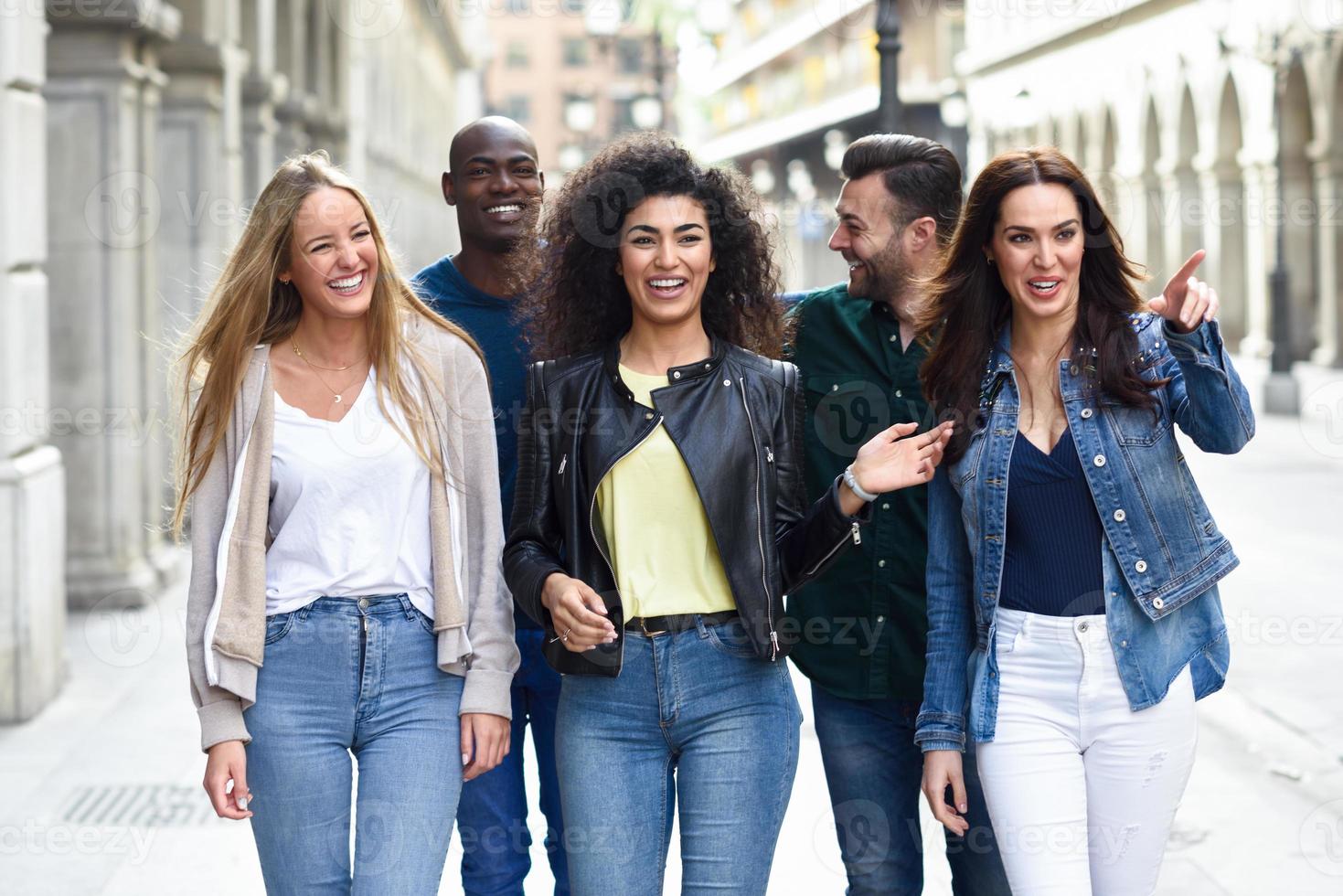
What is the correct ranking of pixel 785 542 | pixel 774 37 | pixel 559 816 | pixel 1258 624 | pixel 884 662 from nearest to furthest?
pixel 785 542 < pixel 884 662 < pixel 559 816 < pixel 1258 624 < pixel 774 37

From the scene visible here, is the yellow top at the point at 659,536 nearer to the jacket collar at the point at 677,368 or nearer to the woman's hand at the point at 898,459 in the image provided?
the jacket collar at the point at 677,368

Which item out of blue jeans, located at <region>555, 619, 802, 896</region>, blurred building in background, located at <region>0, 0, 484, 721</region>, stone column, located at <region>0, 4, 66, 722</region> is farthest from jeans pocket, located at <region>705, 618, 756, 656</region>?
stone column, located at <region>0, 4, 66, 722</region>

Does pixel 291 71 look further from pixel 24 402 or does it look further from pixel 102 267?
pixel 24 402

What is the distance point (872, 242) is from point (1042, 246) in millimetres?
799

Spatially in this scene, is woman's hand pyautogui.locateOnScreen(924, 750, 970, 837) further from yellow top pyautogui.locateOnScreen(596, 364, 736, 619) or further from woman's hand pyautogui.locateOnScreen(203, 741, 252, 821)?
woman's hand pyautogui.locateOnScreen(203, 741, 252, 821)

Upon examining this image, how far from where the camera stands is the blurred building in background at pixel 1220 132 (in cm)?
2523

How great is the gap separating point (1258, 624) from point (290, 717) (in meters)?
7.20

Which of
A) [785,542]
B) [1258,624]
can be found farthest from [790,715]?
[1258,624]

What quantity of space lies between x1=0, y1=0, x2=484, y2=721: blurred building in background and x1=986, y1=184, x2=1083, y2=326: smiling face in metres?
1.77

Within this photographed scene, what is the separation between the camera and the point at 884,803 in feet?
13.3

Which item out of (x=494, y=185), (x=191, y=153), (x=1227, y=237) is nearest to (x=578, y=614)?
(x=494, y=185)

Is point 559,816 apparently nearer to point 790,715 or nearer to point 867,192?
point 790,715

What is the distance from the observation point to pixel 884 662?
13.1 feet

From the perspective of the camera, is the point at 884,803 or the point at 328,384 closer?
the point at 328,384
